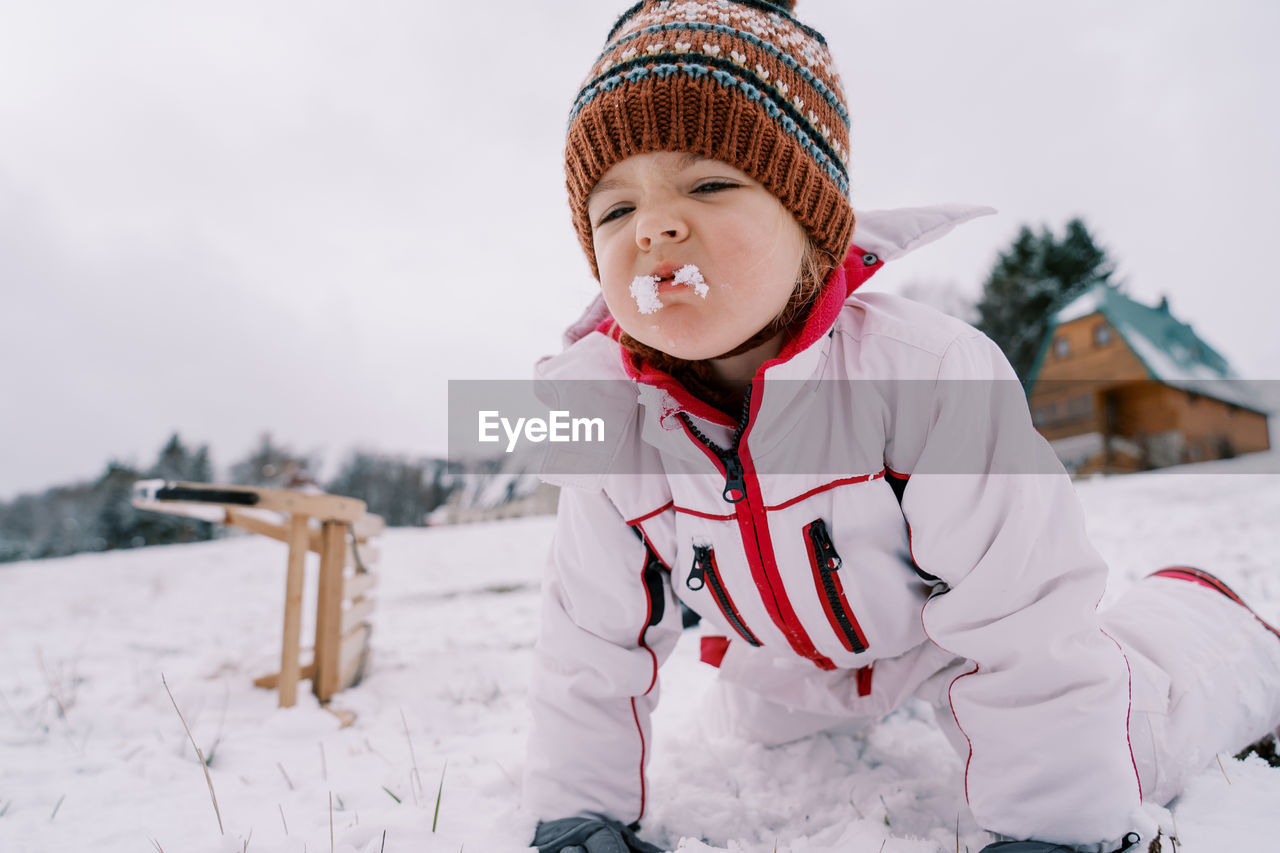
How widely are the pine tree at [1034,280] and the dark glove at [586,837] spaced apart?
70.0 ft

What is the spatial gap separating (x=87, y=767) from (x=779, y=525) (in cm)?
193

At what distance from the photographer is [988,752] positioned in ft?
3.76

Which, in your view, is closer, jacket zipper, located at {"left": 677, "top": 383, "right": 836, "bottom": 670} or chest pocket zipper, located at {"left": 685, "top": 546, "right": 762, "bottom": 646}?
jacket zipper, located at {"left": 677, "top": 383, "right": 836, "bottom": 670}

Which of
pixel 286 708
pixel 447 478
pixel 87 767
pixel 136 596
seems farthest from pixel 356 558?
pixel 447 478

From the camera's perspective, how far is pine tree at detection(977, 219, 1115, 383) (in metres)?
19.9

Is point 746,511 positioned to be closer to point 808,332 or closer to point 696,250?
point 808,332

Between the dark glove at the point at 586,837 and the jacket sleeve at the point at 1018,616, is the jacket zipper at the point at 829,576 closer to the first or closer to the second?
the jacket sleeve at the point at 1018,616

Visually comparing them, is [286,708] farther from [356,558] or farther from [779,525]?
[779,525]

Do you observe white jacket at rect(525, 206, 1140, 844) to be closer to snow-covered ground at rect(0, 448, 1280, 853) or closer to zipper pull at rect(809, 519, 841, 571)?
zipper pull at rect(809, 519, 841, 571)

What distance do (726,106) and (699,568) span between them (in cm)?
93

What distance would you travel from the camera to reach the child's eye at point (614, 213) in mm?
1312

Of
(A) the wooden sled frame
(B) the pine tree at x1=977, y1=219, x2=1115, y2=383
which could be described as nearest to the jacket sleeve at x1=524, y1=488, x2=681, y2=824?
(A) the wooden sled frame

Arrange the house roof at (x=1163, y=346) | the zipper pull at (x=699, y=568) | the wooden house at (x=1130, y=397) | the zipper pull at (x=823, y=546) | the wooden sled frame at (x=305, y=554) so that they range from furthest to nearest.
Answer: the house roof at (x=1163, y=346) < the wooden house at (x=1130, y=397) < the wooden sled frame at (x=305, y=554) < the zipper pull at (x=699, y=568) < the zipper pull at (x=823, y=546)

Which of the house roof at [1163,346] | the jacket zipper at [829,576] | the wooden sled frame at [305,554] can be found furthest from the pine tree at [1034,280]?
the jacket zipper at [829,576]
